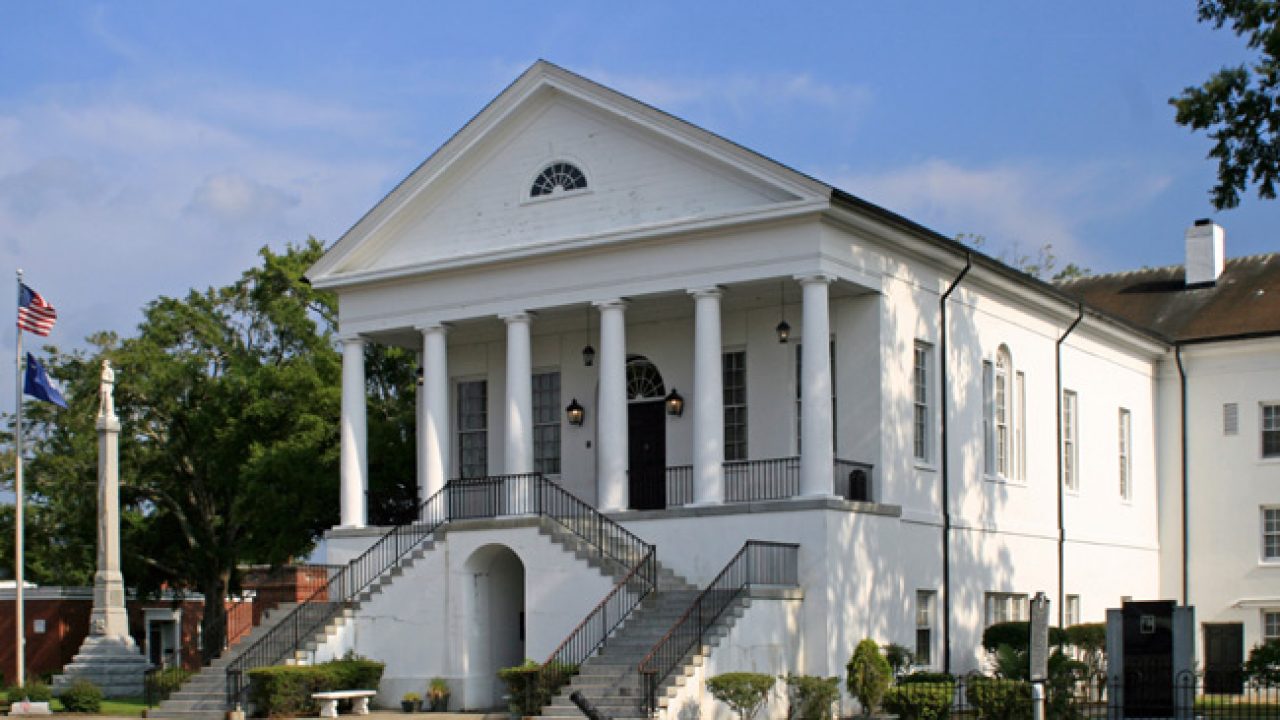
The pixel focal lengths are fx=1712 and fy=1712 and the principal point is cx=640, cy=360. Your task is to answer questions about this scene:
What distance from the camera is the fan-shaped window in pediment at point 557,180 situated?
31.8m

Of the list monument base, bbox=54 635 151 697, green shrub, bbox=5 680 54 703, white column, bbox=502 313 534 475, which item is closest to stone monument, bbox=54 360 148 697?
monument base, bbox=54 635 151 697

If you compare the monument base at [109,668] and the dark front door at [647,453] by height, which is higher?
the dark front door at [647,453]

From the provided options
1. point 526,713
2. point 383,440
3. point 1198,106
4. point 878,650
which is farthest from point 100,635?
point 1198,106

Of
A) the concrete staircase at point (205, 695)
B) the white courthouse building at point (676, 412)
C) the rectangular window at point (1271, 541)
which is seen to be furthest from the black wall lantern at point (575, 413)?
the rectangular window at point (1271, 541)

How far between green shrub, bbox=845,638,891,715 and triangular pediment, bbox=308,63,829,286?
24.5ft

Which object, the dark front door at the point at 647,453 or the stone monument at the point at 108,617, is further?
the stone monument at the point at 108,617

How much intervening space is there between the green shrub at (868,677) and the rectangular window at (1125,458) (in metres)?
14.6

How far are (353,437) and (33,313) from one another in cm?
901

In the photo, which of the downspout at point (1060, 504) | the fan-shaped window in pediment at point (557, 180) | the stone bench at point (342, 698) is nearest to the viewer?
the stone bench at point (342, 698)

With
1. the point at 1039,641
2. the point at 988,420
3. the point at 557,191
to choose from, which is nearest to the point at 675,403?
the point at 557,191

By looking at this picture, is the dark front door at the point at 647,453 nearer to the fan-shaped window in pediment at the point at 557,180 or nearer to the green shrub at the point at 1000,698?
the fan-shaped window in pediment at the point at 557,180

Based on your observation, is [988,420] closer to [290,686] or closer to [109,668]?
[290,686]

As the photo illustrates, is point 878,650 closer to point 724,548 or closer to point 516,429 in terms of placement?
point 724,548

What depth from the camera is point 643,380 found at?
3362cm
